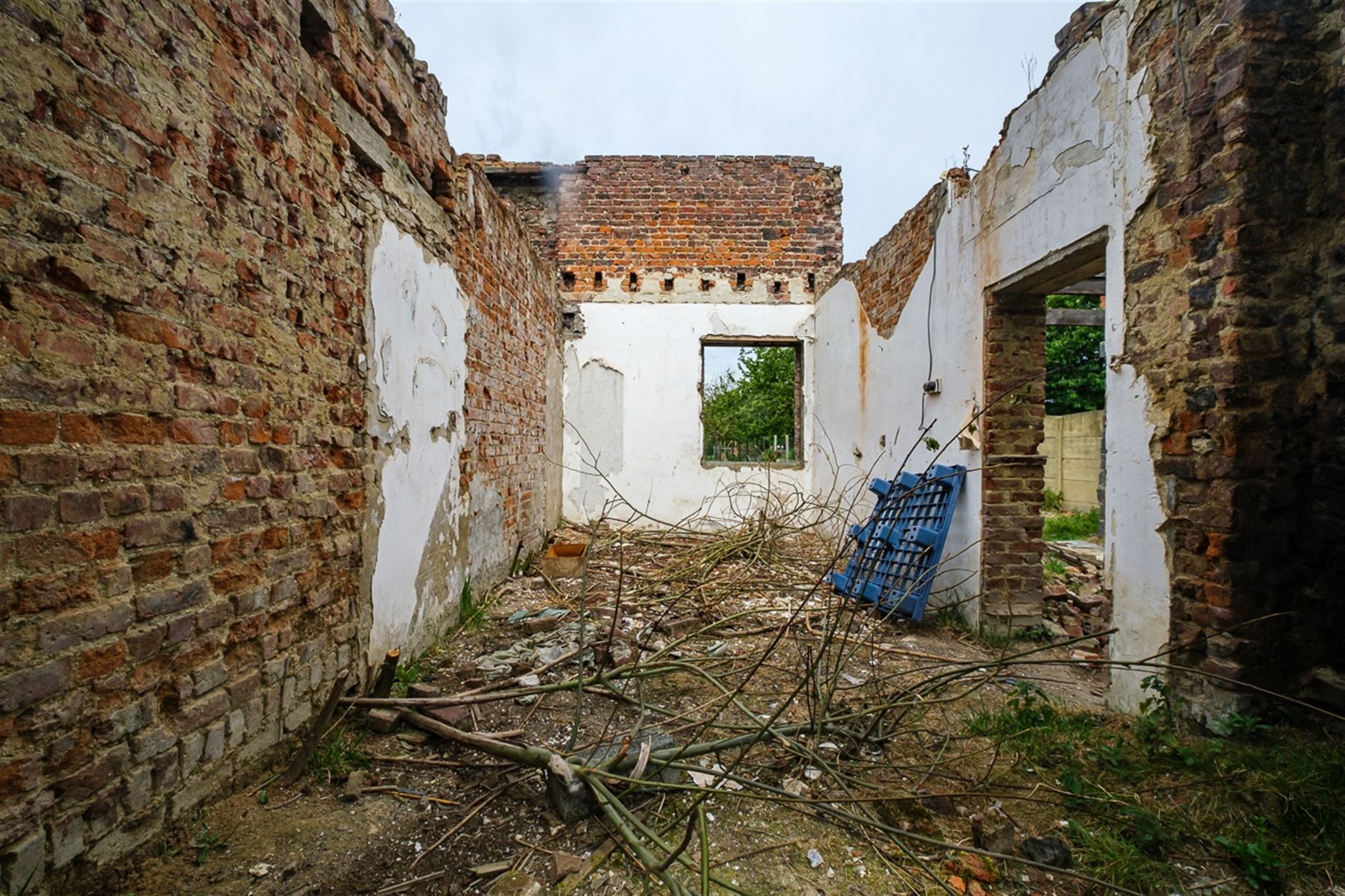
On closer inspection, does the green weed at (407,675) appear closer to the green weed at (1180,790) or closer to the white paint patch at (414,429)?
the white paint patch at (414,429)

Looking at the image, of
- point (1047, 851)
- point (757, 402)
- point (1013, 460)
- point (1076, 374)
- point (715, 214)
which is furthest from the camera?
point (757, 402)

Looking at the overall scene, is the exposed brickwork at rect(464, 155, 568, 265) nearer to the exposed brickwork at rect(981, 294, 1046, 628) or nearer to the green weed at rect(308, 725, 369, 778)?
the exposed brickwork at rect(981, 294, 1046, 628)

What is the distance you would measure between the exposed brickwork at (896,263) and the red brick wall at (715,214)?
1514 millimetres

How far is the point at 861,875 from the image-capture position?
5.45 ft

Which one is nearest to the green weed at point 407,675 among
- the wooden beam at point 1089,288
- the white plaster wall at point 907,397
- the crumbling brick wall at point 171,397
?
the crumbling brick wall at point 171,397

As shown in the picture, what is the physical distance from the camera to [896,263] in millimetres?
5035

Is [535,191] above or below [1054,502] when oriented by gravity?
above

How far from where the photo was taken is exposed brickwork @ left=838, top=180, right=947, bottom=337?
4.44 metres

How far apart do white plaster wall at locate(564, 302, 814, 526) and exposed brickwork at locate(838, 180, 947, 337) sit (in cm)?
202

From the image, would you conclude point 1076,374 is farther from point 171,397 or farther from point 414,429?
point 171,397

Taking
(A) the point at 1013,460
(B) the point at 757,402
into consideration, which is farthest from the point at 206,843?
(B) the point at 757,402

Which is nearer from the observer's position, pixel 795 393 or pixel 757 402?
pixel 795 393

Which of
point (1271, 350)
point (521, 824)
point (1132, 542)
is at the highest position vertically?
point (1271, 350)

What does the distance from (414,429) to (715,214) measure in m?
5.53
